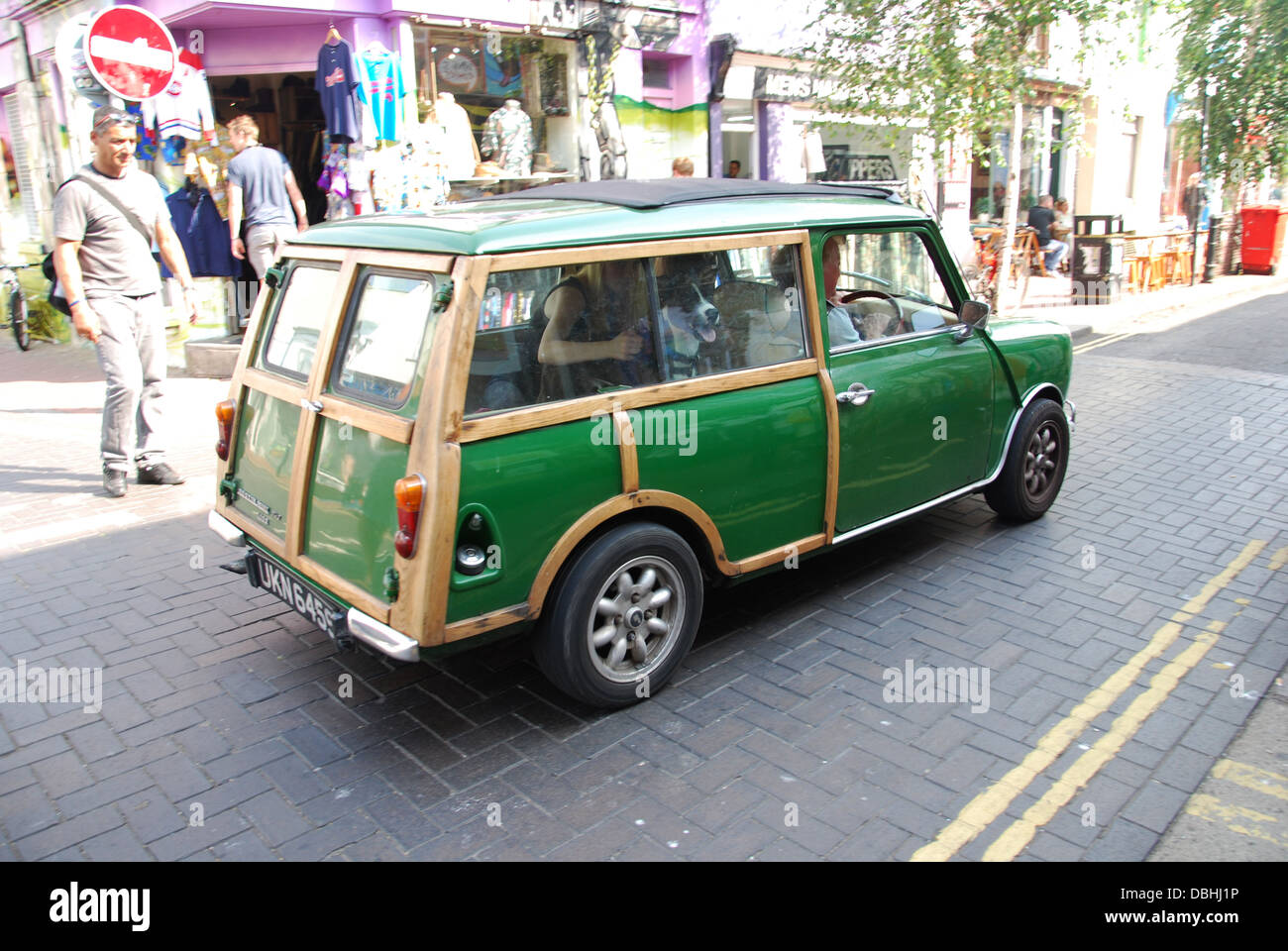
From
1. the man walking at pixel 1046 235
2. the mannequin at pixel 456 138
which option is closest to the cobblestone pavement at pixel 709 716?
the mannequin at pixel 456 138

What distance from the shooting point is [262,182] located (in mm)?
9734

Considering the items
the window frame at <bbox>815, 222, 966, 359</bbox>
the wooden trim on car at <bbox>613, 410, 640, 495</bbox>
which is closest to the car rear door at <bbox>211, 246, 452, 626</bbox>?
the wooden trim on car at <bbox>613, 410, 640, 495</bbox>

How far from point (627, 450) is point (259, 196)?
7.72 m

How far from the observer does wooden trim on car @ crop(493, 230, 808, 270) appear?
339 cm

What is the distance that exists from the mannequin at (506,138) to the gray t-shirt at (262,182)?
107 inches

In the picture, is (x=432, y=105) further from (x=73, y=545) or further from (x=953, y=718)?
(x=953, y=718)

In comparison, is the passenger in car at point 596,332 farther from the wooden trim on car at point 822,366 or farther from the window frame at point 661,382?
the wooden trim on car at point 822,366

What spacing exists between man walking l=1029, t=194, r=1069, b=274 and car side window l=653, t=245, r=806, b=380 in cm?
1632

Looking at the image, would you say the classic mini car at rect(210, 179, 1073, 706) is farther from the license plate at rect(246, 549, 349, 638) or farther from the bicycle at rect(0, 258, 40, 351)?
the bicycle at rect(0, 258, 40, 351)

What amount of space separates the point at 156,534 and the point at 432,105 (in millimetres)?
7041
